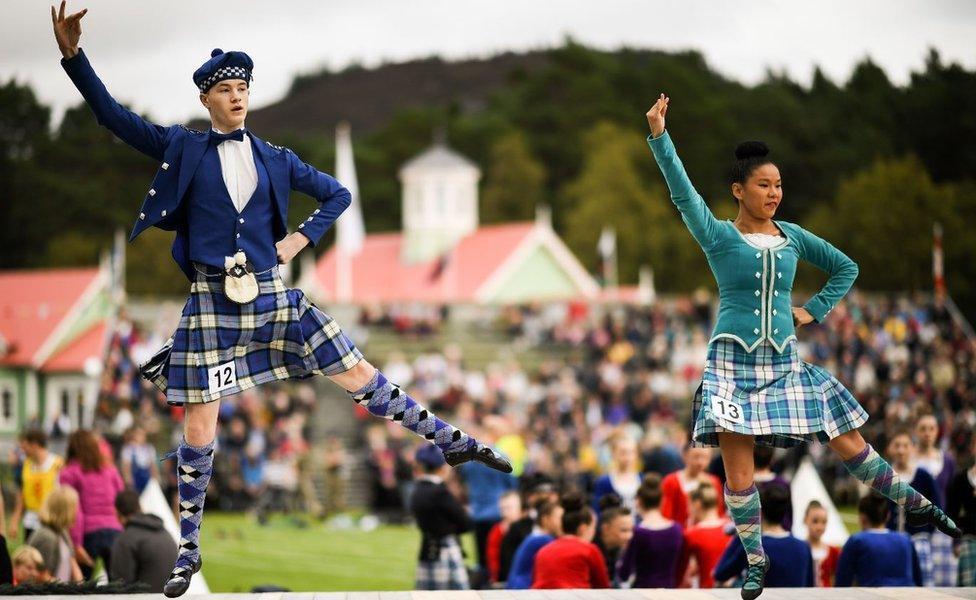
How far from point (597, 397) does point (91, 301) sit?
545 inches

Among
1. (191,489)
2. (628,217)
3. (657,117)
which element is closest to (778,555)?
(657,117)

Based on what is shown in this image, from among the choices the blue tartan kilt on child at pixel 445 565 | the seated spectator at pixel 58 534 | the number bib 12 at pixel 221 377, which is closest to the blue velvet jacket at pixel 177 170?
the number bib 12 at pixel 221 377

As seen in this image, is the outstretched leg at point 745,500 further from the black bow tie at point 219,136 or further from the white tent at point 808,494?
the white tent at point 808,494

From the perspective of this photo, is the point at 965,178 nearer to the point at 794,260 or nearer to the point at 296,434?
the point at 296,434

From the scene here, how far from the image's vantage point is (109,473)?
30.7 feet

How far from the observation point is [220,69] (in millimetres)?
5859

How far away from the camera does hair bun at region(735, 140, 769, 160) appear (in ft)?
20.6

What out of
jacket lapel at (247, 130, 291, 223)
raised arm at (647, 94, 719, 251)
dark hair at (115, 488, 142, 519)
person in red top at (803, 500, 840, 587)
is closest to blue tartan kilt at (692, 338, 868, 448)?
raised arm at (647, 94, 719, 251)

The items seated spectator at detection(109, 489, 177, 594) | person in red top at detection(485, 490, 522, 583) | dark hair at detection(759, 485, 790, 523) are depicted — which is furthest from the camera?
person in red top at detection(485, 490, 522, 583)

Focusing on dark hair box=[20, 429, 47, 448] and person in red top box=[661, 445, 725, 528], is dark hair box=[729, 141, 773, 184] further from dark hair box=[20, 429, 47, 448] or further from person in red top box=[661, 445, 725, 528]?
dark hair box=[20, 429, 47, 448]

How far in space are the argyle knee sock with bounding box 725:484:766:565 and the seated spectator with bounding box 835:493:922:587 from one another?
167 cm

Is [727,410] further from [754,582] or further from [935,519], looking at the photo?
[935,519]

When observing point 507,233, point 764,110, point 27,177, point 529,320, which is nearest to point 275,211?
point 529,320

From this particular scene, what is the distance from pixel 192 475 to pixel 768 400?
227cm
